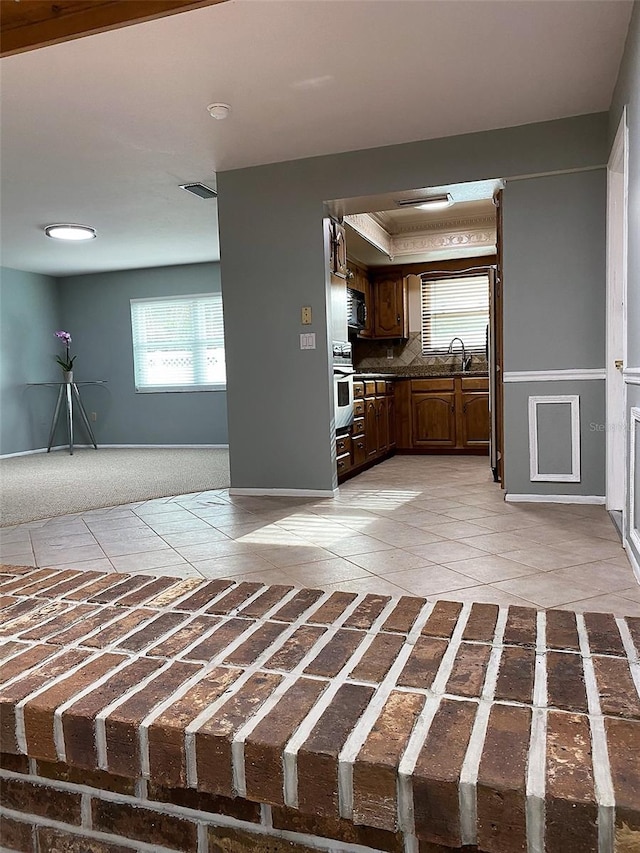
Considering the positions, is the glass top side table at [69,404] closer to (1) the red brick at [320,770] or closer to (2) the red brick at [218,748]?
(2) the red brick at [218,748]

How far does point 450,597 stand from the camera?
7.34 feet

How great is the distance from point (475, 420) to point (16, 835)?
19.6 feet

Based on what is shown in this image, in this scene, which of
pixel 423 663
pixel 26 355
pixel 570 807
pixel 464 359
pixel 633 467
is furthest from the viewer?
pixel 26 355

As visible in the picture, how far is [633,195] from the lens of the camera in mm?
2584

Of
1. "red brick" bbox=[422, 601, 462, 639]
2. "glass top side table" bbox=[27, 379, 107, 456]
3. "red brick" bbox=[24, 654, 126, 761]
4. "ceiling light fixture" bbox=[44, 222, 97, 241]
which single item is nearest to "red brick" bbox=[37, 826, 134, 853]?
"red brick" bbox=[24, 654, 126, 761]

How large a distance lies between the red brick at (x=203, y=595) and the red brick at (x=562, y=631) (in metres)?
0.69

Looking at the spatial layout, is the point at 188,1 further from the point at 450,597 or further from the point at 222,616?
the point at 450,597

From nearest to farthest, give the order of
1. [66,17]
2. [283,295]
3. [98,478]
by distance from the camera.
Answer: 1. [66,17]
2. [283,295]
3. [98,478]

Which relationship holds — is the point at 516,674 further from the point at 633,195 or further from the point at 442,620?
the point at 633,195

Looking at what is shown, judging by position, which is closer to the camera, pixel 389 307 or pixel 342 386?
pixel 342 386

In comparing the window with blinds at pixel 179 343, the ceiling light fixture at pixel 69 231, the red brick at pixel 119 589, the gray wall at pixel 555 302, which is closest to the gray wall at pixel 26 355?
the window with blinds at pixel 179 343

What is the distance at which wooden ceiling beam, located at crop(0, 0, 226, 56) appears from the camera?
80.3 inches

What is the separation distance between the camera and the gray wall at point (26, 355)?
7586mm

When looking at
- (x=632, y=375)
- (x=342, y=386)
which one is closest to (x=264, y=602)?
(x=632, y=375)
